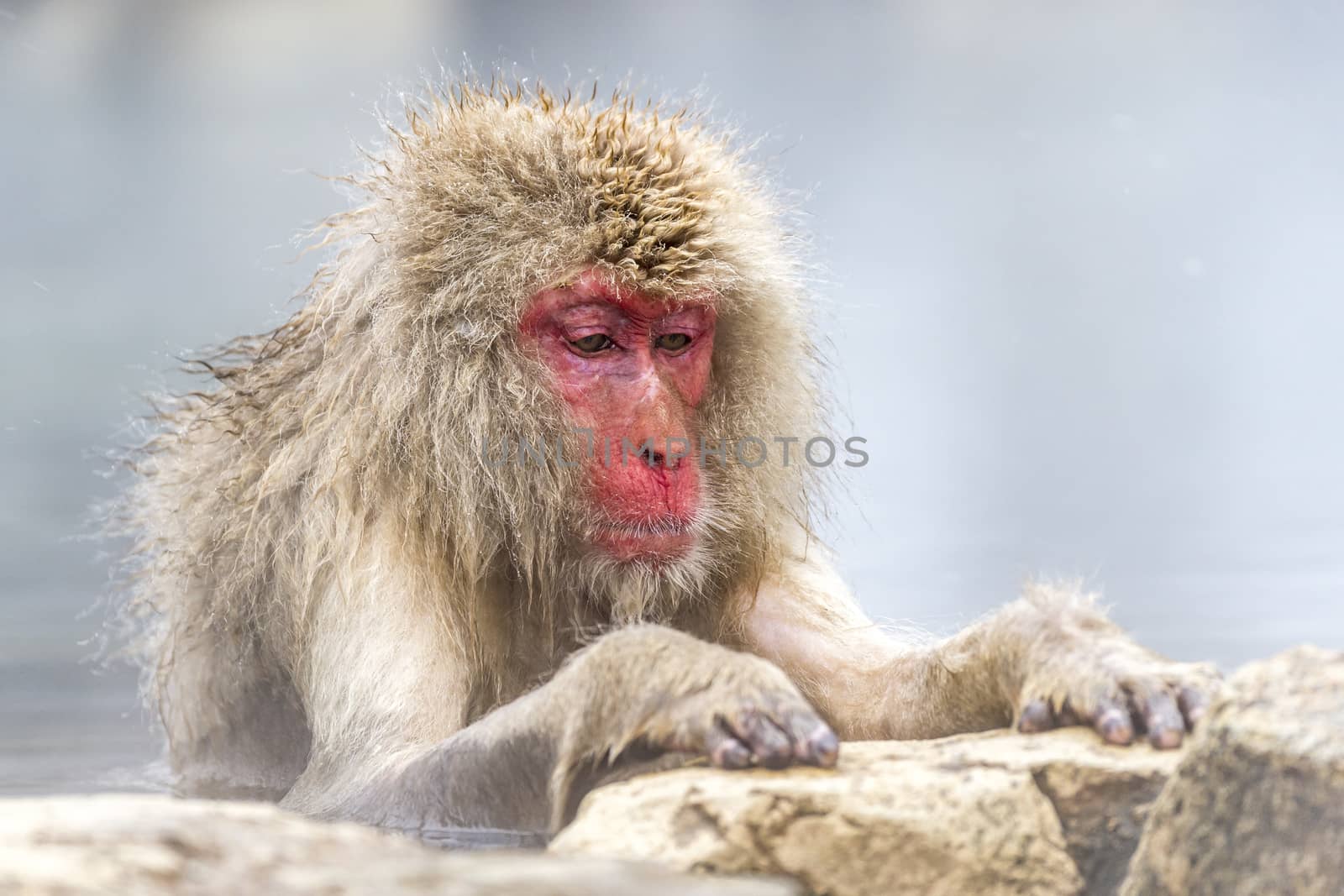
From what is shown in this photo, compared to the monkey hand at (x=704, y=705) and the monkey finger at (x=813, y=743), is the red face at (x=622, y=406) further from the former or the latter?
the monkey finger at (x=813, y=743)

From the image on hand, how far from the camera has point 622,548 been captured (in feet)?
11.6

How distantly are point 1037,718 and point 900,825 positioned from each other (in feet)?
1.87

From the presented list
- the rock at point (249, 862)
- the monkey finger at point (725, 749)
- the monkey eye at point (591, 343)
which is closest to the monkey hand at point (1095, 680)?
the monkey finger at point (725, 749)

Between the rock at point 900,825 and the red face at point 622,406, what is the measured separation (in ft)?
3.83

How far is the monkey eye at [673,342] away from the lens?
12.0 ft

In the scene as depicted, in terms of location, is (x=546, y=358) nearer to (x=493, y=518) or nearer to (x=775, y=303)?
(x=493, y=518)

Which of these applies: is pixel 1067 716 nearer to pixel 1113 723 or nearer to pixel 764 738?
pixel 1113 723

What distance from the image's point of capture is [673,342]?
12.1ft

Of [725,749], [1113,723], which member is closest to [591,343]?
[725,749]

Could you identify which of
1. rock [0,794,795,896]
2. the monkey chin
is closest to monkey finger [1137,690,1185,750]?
rock [0,794,795,896]

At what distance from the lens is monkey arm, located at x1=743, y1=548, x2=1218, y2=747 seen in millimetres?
2584

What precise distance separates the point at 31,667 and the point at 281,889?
4.68 metres

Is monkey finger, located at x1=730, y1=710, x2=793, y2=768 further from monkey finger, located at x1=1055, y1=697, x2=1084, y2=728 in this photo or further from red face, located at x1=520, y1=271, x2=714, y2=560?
red face, located at x1=520, y1=271, x2=714, y2=560

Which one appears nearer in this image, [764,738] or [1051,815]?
[1051,815]
